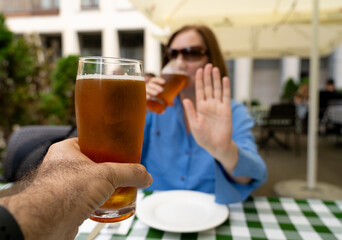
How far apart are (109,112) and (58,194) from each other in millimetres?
205

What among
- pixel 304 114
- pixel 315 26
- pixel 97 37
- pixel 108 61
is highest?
pixel 97 37

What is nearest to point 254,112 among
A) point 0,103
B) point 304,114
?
point 304,114

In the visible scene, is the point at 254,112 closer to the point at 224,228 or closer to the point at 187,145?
the point at 187,145

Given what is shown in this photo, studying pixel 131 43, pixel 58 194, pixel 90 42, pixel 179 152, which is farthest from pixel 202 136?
pixel 90 42

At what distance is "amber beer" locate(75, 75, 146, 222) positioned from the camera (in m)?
0.56

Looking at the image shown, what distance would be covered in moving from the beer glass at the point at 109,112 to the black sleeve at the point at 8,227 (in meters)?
0.23

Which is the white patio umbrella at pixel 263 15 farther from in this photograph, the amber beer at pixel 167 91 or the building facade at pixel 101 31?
the building facade at pixel 101 31

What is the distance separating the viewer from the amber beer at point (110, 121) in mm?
561

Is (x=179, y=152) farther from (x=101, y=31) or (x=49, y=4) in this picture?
(x=49, y=4)

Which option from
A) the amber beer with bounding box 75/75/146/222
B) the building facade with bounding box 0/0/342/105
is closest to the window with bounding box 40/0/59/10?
the building facade with bounding box 0/0/342/105

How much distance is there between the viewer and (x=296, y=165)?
18.0ft

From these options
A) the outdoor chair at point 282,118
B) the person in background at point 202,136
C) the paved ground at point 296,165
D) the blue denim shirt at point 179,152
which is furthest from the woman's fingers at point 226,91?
the outdoor chair at point 282,118

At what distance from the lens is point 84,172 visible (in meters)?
0.47

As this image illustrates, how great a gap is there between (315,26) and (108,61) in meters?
3.11
